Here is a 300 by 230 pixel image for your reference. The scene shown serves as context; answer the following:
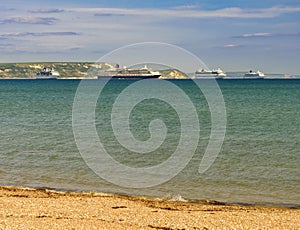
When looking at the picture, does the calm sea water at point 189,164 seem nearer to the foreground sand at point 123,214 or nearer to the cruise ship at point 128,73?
the foreground sand at point 123,214

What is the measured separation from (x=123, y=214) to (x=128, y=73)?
18216 cm

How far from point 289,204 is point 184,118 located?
29593 millimetres

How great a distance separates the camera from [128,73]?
641 feet

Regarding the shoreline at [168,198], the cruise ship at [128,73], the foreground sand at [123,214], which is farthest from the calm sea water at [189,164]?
the cruise ship at [128,73]

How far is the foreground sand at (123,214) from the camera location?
12.6m

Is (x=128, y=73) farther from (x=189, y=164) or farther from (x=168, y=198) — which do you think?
(x=168, y=198)

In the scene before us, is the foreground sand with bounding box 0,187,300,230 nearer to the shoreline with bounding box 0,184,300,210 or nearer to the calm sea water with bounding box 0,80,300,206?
the shoreline with bounding box 0,184,300,210

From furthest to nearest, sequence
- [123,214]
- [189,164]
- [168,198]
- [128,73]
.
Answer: [128,73] < [189,164] < [168,198] < [123,214]

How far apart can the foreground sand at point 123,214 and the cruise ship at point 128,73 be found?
553 ft

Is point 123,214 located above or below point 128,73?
below

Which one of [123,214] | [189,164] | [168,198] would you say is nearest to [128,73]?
[189,164]

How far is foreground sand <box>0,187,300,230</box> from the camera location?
12617 mm

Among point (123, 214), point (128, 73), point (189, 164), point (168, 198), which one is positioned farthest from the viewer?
point (128, 73)

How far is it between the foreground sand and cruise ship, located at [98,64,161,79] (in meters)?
168
